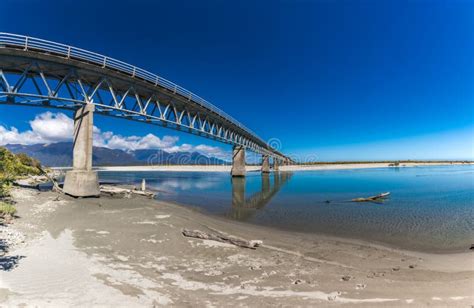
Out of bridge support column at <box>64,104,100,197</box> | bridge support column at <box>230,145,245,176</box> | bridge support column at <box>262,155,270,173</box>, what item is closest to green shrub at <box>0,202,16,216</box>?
bridge support column at <box>64,104,100,197</box>

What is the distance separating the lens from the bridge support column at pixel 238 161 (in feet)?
211

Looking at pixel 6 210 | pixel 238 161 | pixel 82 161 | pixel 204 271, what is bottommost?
pixel 204 271

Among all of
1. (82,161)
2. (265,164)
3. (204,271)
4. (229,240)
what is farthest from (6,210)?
(265,164)

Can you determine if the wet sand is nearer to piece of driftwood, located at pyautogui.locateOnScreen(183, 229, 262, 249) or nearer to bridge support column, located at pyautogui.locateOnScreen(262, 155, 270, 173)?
piece of driftwood, located at pyautogui.locateOnScreen(183, 229, 262, 249)

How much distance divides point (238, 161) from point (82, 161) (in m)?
45.2

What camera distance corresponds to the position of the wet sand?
5.38 m

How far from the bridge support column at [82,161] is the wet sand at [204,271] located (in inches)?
370

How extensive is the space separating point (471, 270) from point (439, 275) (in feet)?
4.51

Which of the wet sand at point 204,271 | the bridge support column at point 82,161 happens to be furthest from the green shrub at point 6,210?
the bridge support column at point 82,161

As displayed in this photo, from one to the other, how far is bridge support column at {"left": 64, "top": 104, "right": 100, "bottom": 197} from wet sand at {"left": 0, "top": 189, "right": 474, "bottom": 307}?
939cm

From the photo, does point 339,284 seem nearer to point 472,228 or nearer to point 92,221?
point 92,221

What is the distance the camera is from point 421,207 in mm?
20359

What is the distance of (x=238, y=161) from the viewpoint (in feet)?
213

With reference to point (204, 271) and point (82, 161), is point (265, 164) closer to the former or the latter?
point (82, 161)
